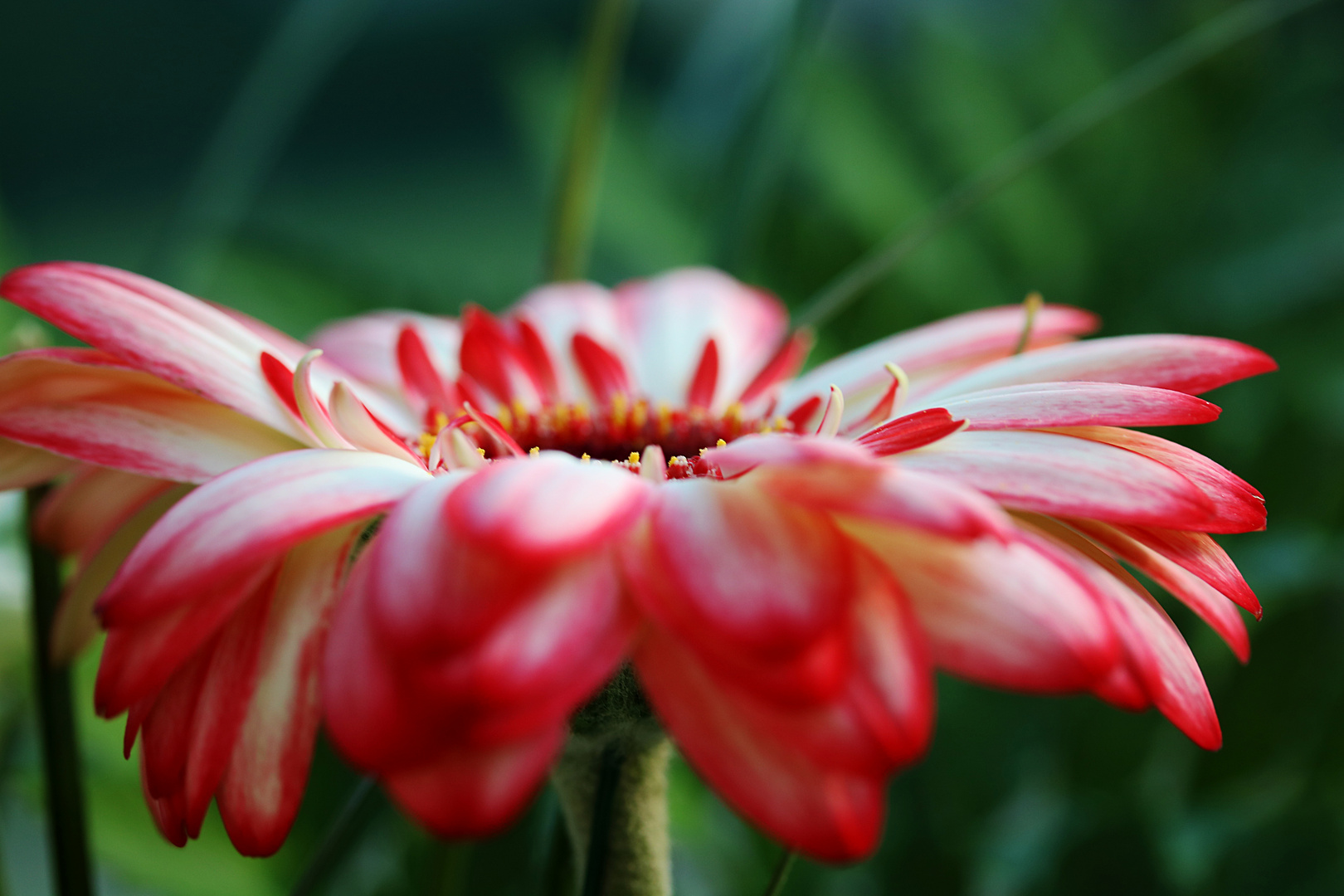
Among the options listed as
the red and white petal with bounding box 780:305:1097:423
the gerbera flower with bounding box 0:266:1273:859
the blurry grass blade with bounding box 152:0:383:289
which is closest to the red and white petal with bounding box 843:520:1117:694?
the gerbera flower with bounding box 0:266:1273:859

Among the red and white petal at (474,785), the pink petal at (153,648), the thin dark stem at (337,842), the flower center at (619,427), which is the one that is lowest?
the thin dark stem at (337,842)

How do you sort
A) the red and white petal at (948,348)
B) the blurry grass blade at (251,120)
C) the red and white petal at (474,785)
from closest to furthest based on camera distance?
the red and white petal at (474,785)
the red and white petal at (948,348)
the blurry grass blade at (251,120)

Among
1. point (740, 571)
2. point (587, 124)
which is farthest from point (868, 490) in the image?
point (587, 124)

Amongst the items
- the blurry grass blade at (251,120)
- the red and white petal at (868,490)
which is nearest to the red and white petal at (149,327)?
the red and white petal at (868,490)

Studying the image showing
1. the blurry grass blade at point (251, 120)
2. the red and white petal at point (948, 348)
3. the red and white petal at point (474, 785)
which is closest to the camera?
the red and white petal at point (474, 785)

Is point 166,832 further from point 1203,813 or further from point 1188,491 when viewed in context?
point 1203,813

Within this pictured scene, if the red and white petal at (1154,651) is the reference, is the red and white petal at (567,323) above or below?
above

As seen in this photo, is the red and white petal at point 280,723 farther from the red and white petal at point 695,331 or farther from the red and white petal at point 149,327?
the red and white petal at point 695,331

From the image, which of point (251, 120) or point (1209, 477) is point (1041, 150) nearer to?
point (1209, 477)

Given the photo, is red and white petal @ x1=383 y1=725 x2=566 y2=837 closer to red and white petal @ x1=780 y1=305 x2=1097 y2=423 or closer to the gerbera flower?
the gerbera flower
